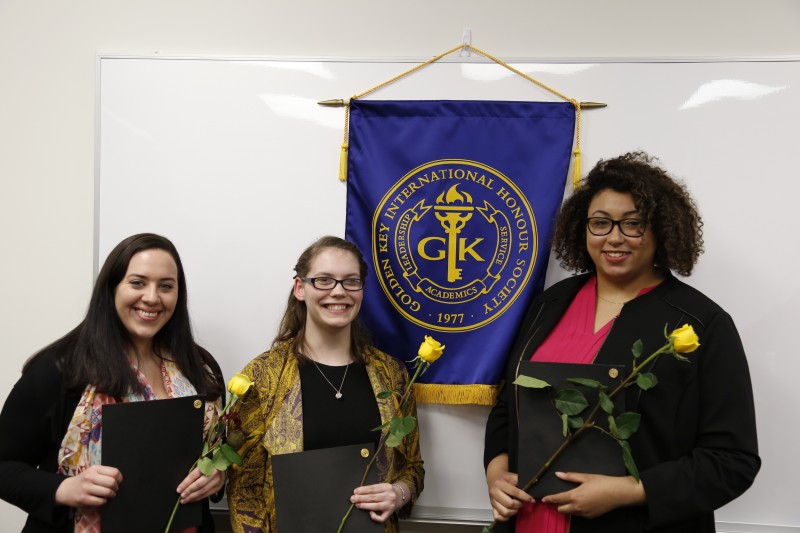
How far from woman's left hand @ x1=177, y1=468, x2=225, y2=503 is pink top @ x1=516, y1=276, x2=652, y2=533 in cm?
76

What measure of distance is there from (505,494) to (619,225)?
753mm

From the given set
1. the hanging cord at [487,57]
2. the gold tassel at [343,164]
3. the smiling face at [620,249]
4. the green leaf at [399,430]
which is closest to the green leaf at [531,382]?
the green leaf at [399,430]

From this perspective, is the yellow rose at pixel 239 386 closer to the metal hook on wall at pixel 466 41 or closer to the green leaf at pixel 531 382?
the green leaf at pixel 531 382

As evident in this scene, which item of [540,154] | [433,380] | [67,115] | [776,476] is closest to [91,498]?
[433,380]

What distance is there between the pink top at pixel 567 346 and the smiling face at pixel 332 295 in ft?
1.71

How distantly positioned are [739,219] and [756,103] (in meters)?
0.38

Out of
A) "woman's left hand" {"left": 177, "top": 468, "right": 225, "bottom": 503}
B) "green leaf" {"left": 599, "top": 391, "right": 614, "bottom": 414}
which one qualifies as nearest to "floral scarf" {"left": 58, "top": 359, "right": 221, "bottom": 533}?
"woman's left hand" {"left": 177, "top": 468, "right": 225, "bottom": 503}

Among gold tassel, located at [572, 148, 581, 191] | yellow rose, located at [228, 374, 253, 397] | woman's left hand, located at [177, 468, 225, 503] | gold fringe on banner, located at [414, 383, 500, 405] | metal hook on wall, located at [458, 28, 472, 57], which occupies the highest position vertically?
metal hook on wall, located at [458, 28, 472, 57]

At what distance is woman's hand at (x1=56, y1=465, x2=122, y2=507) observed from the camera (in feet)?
4.47

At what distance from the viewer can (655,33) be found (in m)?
2.03

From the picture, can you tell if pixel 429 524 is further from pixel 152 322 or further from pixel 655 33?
pixel 655 33

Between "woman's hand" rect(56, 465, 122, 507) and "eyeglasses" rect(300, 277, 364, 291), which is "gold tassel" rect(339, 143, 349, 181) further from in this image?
"woman's hand" rect(56, 465, 122, 507)

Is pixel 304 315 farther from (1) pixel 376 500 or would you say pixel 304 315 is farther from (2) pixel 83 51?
(2) pixel 83 51

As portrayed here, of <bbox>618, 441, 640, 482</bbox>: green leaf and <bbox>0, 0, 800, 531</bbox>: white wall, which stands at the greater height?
<bbox>0, 0, 800, 531</bbox>: white wall
